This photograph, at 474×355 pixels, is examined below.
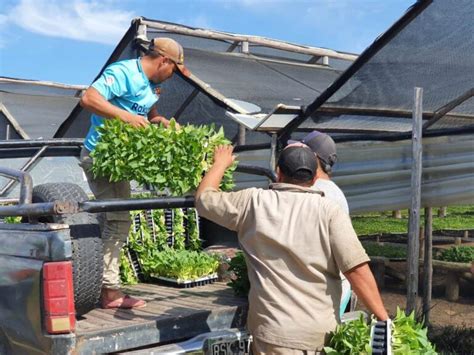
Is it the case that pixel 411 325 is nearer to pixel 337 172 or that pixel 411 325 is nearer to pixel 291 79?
pixel 337 172

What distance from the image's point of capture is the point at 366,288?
314 cm

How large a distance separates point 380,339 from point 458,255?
713 cm

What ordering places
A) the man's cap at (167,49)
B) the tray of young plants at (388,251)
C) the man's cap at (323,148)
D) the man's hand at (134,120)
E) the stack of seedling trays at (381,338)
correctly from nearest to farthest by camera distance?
the stack of seedling trays at (381,338), the man's hand at (134,120), the man's cap at (323,148), the man's cap at (167,49), the tray of young plants at (388,251)

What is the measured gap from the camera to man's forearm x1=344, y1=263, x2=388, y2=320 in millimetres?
3119

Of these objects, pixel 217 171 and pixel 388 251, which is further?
pixel 388 251

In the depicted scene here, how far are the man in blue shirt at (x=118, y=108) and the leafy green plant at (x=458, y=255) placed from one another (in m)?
Answer: 6.53

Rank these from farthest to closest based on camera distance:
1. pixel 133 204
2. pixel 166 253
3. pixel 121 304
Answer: pixel 166 253 → pixel 121 304 → pixel 133 204

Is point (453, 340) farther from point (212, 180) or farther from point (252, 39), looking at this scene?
point (252, 39)

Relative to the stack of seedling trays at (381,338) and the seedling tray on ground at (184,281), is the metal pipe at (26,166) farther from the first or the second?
the stack of seedling trays at (381,338)

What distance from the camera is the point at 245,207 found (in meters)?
3.32

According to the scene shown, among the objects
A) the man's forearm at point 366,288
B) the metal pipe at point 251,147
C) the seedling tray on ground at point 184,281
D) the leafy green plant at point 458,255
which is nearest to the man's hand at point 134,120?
the seedling tray on ground at point 184,281

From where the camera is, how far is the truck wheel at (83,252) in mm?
3568

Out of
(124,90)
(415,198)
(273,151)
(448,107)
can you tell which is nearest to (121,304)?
(124,90)

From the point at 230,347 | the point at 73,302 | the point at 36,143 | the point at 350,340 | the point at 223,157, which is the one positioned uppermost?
the point at 36,143
